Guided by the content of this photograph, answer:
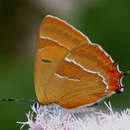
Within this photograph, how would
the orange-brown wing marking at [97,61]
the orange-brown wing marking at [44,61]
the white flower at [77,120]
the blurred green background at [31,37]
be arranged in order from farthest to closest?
the blurred green background at [31,37] < the orange-brown wing marking at [44,61] < the orange-brown wing marking at [97,61] < the white flower at [77,120]

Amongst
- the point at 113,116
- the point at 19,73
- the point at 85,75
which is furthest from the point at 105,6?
the point at 113,116

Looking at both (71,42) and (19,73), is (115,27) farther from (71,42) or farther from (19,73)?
(71,42)

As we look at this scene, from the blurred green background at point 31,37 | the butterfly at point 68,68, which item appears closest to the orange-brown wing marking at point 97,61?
the butterfly at point 68,68

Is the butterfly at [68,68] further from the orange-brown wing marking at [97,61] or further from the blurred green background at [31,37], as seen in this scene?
the blurred green background at [31,37]

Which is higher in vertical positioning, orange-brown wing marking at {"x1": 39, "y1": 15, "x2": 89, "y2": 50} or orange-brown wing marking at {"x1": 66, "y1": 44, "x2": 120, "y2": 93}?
orange-brown wing marking at {"x1": 39, "y1": 15, "x2": 89, "y2": 50}

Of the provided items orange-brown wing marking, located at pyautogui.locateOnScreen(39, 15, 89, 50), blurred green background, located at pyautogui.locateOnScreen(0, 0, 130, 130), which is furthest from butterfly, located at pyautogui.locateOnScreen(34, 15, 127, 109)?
blurred green background, located at pyautogui.locateOnScreen(0, 0, 130, 130)

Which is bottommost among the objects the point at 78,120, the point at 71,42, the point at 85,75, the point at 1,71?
the point at 1,71

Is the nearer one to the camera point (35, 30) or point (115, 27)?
point (115, 27)

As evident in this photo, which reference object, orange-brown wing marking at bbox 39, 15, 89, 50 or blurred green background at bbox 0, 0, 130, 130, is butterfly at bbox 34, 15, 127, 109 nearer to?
orange-brown wing marking at bbox 39, 15, 89, 50
